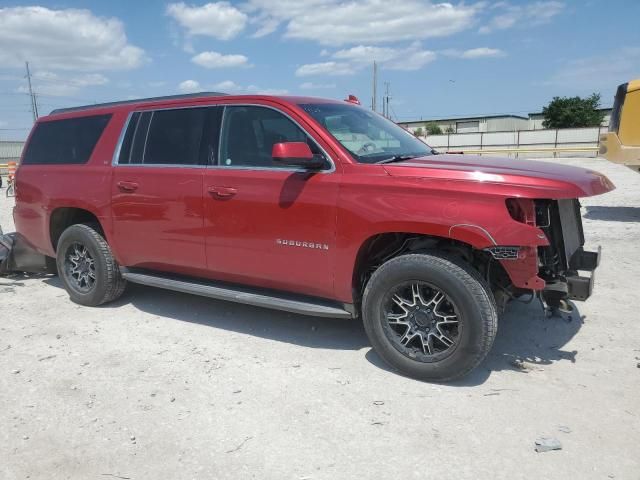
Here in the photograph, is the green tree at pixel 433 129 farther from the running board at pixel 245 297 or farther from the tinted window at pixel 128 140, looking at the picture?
the running board at pixel 245 297

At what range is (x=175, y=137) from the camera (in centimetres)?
485

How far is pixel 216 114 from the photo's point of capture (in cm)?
461

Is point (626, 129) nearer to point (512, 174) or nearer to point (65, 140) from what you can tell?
point (512, 174)

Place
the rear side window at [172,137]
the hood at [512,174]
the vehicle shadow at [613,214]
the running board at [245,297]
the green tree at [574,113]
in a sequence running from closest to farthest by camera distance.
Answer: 1. the hood at [512,174]
2. the running board at [245,297]
3. the rear side window at [172,137]
4. the vehicle shadow at [613,214]
5. the green tree at [574,113]

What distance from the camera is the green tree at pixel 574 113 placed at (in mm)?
60875

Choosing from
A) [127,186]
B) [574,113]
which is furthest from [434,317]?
[574,113]

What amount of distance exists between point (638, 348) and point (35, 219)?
592 centimetres

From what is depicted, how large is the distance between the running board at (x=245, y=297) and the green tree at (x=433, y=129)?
2667 inches

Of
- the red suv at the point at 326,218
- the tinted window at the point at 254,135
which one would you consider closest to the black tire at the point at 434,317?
the red suv at the point at 326,218

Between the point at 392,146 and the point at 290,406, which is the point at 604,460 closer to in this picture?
the point at 290,406

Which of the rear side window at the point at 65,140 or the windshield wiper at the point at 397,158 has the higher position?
the rear side window at the point at 65,140

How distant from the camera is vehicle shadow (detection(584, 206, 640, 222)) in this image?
996cm

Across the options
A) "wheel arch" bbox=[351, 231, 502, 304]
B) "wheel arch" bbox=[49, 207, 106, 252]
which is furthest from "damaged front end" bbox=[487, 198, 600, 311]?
"wheel arch" bbox=[49, 207, 106, 252]

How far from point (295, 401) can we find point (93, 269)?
3.04m
